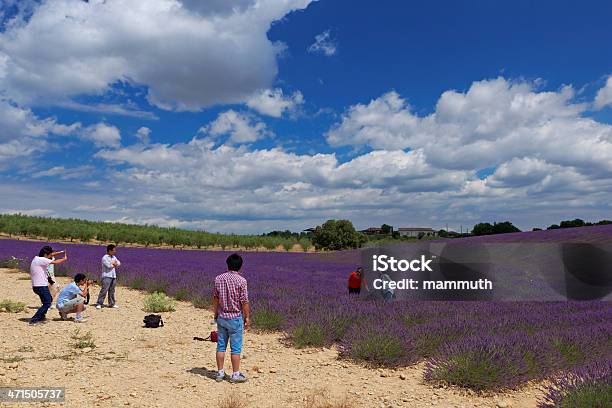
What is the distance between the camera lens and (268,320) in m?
8.23

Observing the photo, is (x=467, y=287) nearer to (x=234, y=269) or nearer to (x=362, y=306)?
(x=362, y=306)

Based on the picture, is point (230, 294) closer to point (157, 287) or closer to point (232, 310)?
point (232, 310)

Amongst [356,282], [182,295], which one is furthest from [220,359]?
[182,295]

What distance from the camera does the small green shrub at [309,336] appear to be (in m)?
7.07

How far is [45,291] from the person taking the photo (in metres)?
8.77

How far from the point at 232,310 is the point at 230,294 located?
0.19 m

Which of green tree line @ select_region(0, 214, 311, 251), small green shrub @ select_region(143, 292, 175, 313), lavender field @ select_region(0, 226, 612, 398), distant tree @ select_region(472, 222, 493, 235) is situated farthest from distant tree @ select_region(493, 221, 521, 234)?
small green shrub @ select_region(143, 292, 175, 313)

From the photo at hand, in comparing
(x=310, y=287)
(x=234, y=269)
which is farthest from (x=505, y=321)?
(x=310, y=287)

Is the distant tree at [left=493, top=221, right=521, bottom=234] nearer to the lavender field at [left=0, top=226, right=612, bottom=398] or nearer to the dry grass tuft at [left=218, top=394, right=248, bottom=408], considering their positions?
the lavender field at [left=0, top=226, right=612, bottom=398]

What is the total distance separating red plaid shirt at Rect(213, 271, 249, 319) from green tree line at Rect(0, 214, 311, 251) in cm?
4520

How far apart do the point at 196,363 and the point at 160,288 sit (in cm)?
766

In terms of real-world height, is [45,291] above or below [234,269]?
below

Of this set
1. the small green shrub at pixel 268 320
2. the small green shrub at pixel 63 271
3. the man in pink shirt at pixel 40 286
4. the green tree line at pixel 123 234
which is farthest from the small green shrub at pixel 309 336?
the green tree line at pixel 123 234

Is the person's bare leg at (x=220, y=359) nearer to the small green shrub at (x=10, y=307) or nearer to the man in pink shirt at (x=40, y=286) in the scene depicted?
the man in pink shirt at (x=40, y=286)
